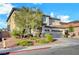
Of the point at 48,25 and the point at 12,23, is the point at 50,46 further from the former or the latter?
the point at 12,23

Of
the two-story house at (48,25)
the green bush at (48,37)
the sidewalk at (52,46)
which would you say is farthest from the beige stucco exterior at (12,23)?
the green bush at (48,37)

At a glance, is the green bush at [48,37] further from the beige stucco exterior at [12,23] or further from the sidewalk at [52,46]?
the beige stucco exterior at [12,23]

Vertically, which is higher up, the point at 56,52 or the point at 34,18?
the point at 34,18

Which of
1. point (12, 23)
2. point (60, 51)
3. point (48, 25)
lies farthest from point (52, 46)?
point (12, 23)

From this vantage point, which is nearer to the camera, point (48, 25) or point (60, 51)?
point (60, 51)

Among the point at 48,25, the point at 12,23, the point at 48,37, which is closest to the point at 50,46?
the point at 48,37

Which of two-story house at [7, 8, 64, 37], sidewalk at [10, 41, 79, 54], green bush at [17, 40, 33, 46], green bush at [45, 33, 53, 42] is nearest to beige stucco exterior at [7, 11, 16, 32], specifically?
two-story house at [7, 8, 64, 37]

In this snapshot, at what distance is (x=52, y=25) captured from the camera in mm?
6301

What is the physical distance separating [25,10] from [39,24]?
12.9 inches

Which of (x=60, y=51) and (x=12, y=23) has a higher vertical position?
(x=12, y=23)

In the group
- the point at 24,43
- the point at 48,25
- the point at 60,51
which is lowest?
the point at 60,51

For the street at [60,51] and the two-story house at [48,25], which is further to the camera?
the two-story house at [48,25]

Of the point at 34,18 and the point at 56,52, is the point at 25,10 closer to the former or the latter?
the point at 34,18
